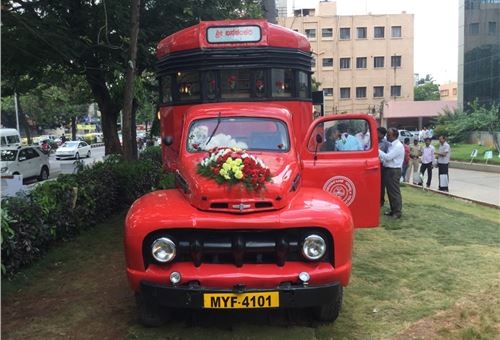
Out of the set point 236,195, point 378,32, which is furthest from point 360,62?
point 236,195

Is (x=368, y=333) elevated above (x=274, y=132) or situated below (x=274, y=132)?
below

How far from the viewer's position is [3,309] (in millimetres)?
5164

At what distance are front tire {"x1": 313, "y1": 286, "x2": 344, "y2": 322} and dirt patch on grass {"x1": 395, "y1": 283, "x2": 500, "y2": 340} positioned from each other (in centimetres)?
58

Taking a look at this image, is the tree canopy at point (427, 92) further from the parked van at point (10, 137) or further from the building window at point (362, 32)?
the parked van at point (10, 137)

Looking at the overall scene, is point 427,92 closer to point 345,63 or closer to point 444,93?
point 444,93

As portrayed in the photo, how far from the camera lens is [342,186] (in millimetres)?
5855

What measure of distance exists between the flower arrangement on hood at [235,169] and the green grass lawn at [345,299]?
135 centimetres

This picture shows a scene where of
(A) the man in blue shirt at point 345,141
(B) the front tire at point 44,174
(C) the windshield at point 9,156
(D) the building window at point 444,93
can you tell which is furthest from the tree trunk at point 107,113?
(D) the building window at point 444,93

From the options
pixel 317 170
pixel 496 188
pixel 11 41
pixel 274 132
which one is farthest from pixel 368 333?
pixel 496 188

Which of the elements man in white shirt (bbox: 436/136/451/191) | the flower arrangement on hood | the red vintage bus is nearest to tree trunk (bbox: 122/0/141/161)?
the red vintage bus

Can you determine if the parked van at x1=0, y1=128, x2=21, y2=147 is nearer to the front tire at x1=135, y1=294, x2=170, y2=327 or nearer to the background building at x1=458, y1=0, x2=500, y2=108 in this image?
the front tire at x1=135, y1=294, x2=170, y2=327

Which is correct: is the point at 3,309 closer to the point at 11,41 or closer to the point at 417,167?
the point at 11,41

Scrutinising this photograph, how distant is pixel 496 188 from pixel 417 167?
8.32 feet

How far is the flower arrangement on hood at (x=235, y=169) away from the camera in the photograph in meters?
4.55
